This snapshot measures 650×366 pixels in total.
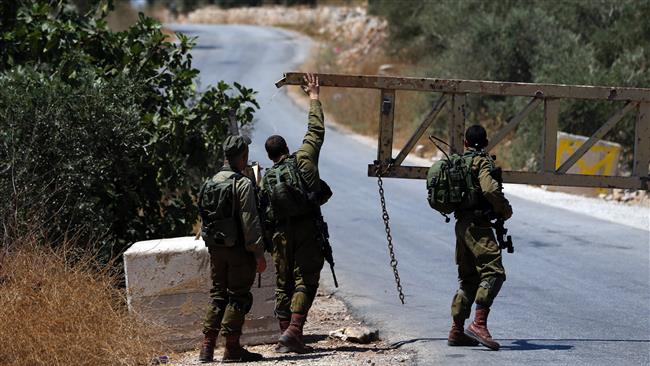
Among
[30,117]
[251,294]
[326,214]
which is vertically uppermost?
[30,117]

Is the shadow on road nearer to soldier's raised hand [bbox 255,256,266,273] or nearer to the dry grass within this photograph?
soldier's raised hand [bbox 255,256,266,273]

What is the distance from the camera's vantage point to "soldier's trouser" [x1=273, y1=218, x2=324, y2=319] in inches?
304

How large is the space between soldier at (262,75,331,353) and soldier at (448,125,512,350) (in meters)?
1.10

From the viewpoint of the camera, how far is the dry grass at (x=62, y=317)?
716 cm

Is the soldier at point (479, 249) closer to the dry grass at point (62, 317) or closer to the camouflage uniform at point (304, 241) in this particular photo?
the camouflage uniform at point (304, 241)

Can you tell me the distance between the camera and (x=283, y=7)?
223 feet

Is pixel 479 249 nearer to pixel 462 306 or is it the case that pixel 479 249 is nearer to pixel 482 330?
pixel 462 306

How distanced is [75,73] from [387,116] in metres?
4.04

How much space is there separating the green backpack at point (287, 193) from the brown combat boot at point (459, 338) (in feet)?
4.75

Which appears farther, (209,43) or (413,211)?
(209,43)

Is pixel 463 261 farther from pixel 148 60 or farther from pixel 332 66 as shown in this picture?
pixel 332 66

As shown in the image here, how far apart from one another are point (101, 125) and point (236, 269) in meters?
3.27

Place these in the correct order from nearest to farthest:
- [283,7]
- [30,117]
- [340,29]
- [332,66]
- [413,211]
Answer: [30,117] → [413,211] → [332,66] → [340,29] → [283,7]

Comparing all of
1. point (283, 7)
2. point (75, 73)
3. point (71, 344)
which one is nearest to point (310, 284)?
point (71, 344)
